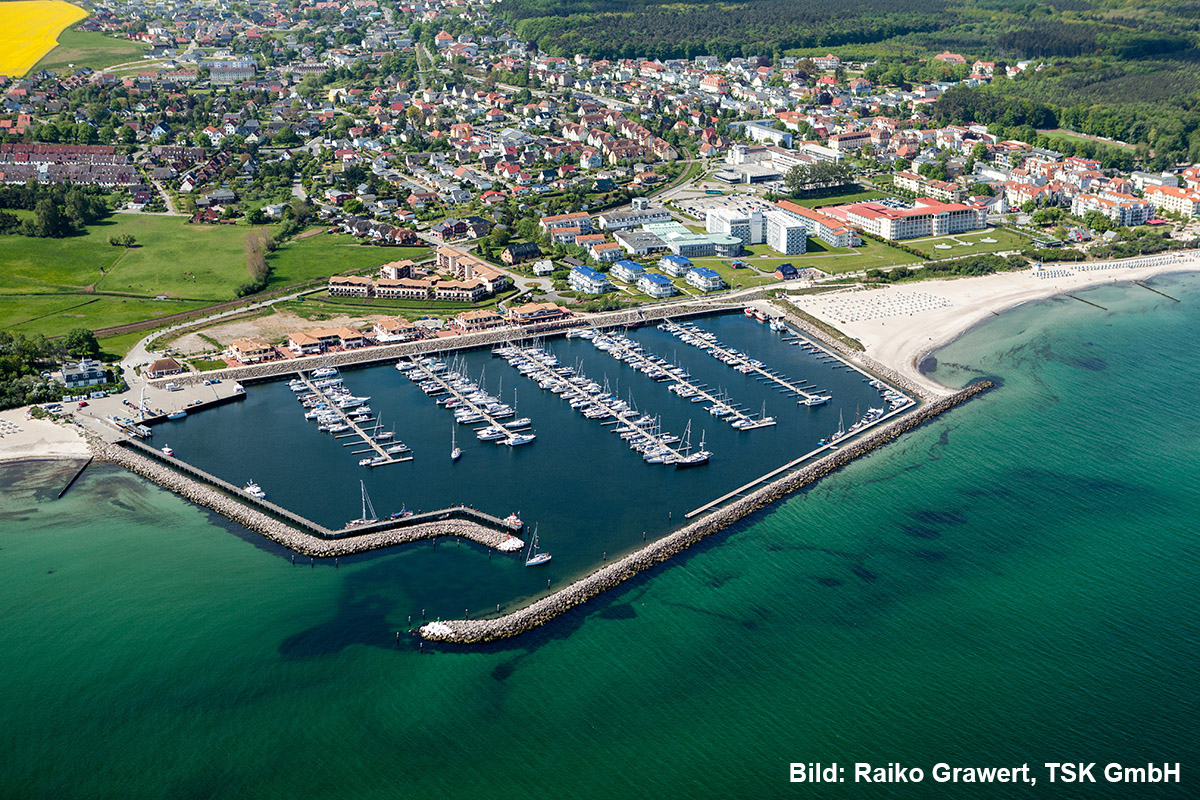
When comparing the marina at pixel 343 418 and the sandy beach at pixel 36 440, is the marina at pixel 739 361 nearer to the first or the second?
the marina at pixel 343 418

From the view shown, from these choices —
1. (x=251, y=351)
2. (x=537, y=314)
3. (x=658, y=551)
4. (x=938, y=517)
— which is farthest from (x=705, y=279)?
(x=658, y=551)

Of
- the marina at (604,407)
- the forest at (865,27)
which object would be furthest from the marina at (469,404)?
the forest at (865,27)

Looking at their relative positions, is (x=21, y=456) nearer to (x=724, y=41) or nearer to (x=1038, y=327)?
(x=1038, y=327)

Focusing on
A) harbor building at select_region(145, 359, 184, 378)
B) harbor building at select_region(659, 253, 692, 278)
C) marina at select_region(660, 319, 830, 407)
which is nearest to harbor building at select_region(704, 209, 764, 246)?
harbor building at select_region(659, 253, 692, 278)

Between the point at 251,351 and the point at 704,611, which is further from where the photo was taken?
the point at 251,351

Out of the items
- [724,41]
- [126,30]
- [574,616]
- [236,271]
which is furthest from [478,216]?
[126,30]

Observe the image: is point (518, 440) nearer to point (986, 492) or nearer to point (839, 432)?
point (839, 432)

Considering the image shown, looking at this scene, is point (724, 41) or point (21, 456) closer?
point (21, 456)
